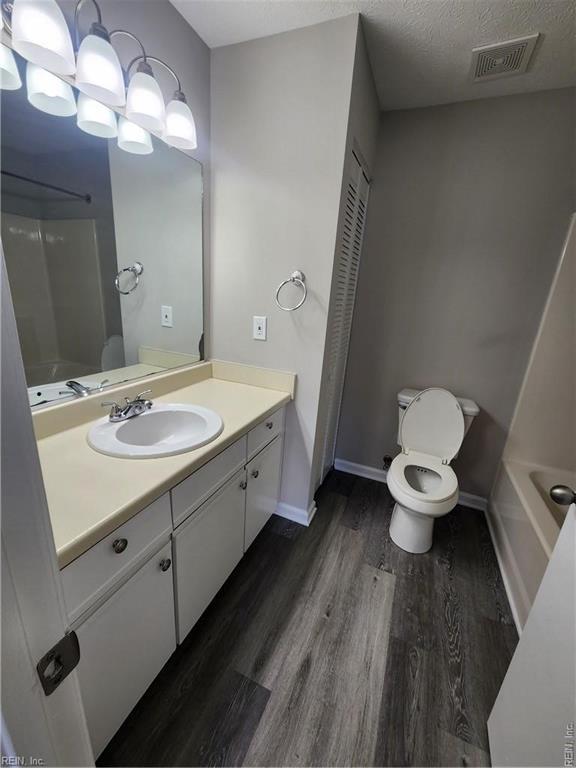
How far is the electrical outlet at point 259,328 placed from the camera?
1.65 meters

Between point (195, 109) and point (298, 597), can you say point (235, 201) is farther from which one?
point (298, 597)

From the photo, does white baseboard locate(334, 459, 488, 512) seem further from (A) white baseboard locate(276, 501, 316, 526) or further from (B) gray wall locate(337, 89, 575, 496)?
(A) white baseboard locate(276, 501, 316, 526)

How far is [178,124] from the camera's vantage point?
1.25 m

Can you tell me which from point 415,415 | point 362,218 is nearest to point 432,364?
point 415,415

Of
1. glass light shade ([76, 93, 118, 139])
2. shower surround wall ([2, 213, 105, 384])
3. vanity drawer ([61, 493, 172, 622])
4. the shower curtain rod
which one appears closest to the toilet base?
vanity drawer ([61, 493, 172, 622])

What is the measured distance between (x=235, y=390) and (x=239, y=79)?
1.48 m

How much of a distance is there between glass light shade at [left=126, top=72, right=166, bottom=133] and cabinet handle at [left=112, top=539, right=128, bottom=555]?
1.41 meters

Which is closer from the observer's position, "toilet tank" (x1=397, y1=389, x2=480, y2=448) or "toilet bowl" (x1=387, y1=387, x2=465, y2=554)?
"toilet bowl" (x1=387, y1=387, x2=465, y2=554)

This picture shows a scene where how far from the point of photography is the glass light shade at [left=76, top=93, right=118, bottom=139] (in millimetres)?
1039

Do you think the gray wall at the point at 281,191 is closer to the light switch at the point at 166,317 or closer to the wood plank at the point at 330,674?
the light switch at the point at 166,317

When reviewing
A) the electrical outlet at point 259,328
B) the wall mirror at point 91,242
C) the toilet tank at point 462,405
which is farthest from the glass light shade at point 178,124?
the toilet tank at point 462,405

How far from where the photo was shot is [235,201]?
1.58m

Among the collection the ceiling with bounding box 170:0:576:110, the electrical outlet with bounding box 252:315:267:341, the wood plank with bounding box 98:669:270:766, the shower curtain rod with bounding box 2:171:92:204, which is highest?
the ceiling with bounding box 170:0:576:110

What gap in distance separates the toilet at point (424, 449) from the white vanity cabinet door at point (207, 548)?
34.7 inches
